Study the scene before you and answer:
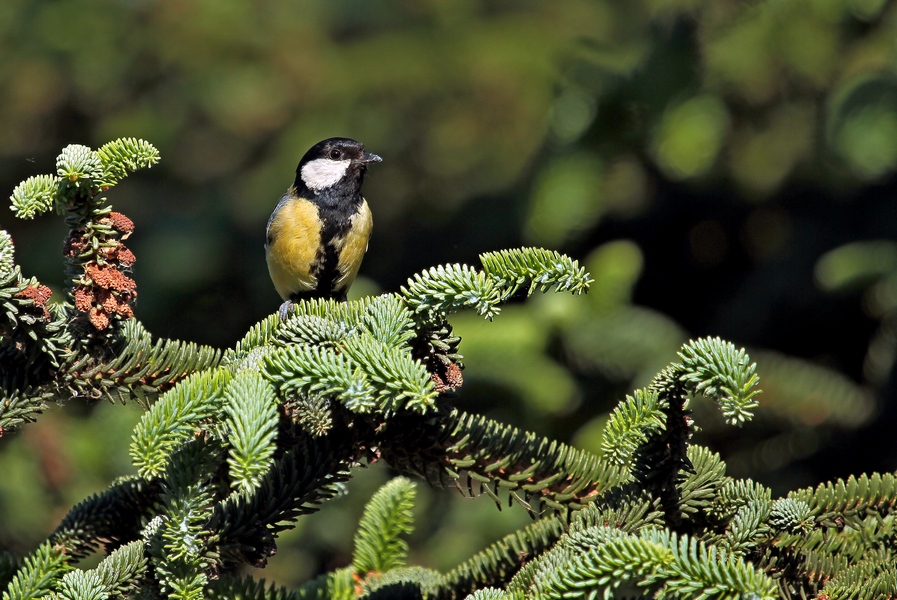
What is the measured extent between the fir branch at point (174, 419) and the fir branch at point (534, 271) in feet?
1.55

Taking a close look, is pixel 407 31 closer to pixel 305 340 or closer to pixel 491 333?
pixel 491 333

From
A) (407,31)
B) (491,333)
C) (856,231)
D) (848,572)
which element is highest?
(407,31)

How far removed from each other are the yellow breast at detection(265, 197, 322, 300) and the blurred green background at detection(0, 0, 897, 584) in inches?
12.9

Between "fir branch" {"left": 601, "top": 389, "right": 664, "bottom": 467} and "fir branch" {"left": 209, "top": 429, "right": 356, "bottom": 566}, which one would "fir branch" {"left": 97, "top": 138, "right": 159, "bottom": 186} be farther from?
Answer: "fir branch" {"left": 601, "top": 389, "right": 664, "bottom": 467}

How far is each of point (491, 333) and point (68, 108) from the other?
9.96 ft

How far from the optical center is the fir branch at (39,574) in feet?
4.52

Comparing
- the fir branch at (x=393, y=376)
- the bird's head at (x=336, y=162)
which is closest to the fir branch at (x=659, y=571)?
the fir branch at (x=393, y=376)

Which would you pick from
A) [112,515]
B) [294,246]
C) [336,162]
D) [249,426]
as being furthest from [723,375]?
[336,162]

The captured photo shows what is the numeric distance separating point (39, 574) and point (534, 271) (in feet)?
3.28

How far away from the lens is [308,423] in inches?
54.2

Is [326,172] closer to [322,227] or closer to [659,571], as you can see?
[322,227]

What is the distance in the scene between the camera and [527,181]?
322cm

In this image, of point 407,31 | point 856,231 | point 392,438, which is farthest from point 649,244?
point 392,438

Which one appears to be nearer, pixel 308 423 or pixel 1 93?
pixel 308 423
